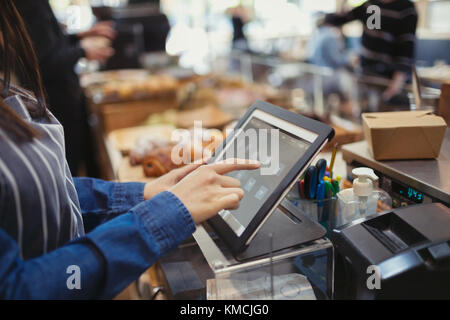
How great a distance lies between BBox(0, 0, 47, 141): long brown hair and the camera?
66cm

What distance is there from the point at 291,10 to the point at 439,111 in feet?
26.9

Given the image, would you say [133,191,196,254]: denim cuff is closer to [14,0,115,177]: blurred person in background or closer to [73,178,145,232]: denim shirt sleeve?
[73,178,145,232]: denim shirt sleeve

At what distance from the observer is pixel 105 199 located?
0.95 m

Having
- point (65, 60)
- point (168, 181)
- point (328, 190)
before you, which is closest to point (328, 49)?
point (65, 60)

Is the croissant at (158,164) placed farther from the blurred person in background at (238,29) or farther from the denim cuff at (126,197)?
the blurred person in background at (238,29)

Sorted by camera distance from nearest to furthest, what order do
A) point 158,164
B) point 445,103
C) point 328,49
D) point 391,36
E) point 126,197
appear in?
point 126,197, point 445,103, point 158,164, point 391,36, point 328,49

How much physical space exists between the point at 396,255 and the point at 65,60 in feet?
7.16

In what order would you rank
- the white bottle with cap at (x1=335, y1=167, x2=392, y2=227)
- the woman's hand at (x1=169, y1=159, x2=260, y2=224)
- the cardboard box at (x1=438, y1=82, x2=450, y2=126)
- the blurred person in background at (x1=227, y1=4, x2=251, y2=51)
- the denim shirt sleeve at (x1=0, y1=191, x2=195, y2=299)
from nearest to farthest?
the denim shirt sleeve at (x1=0, y1=191, x2=195, y2=299), the woman's hand at (x1=169, y1=159, x2=260, y2=224), the white bottle with cap at (x1=335, y1=167, x2=392, y2=227), the cardboard box at (x1=438, y1=82, x2=450, y2=126), the blurred person in background at (x1=227, y1=4, x2=251, y2=51)

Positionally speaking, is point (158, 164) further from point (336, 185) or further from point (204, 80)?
point (204, 80)

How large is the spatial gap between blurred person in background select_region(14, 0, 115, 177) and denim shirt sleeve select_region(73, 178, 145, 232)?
1.18 m

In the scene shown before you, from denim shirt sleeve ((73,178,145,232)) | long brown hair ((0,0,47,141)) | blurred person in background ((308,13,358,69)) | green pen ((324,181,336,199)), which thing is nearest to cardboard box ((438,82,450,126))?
green pen ((324,181,336,199))

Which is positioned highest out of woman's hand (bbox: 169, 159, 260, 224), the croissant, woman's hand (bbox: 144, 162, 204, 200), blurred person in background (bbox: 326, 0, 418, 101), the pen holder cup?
blurred person in background (bbox: 326, 0, 418, 101)

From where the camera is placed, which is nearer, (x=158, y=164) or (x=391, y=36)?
(x=158, y=164)

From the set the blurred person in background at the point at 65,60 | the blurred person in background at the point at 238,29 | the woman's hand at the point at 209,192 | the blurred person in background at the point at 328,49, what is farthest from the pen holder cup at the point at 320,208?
the blurred person in background at the point at 328,49
